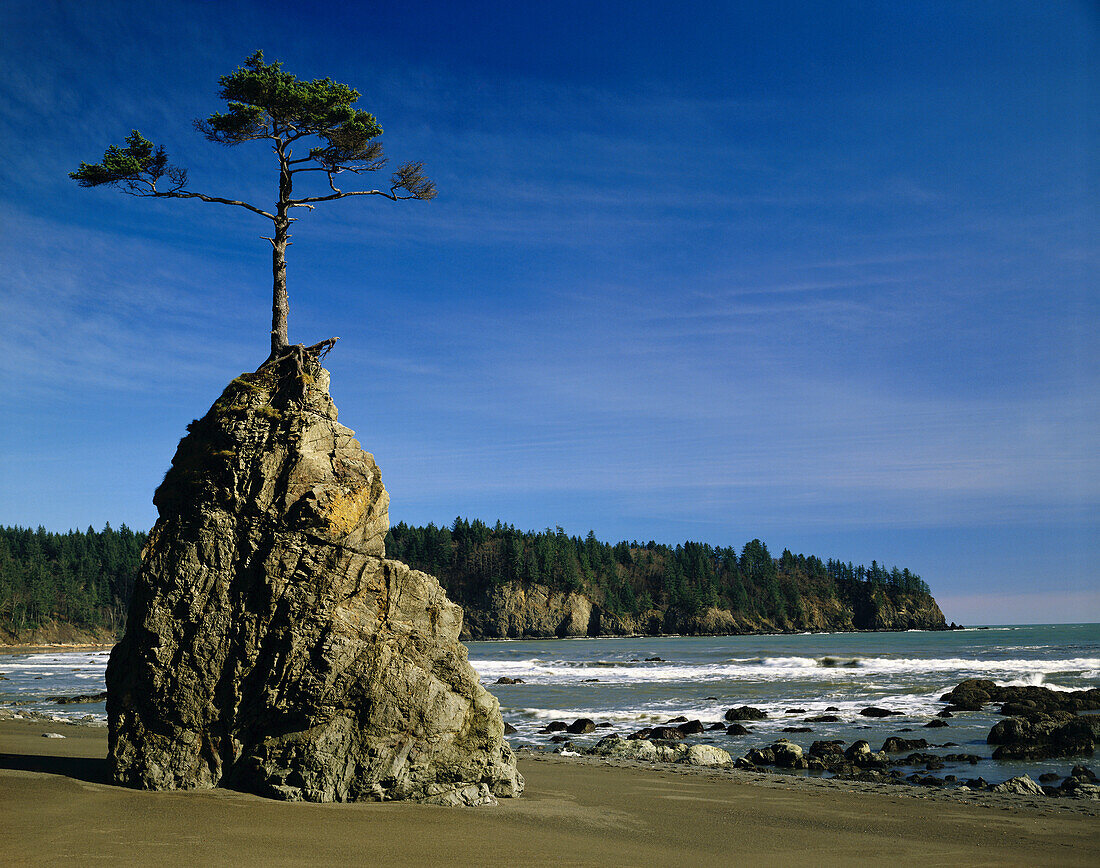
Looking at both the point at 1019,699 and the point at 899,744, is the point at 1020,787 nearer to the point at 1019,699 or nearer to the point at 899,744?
the point at 899,744

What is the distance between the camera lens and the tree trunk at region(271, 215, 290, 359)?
43.9 ft

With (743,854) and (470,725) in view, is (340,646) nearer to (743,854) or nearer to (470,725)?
(470,725)

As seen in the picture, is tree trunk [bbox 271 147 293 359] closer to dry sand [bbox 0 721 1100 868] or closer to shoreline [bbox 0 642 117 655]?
dry sand [bbox 0 721 1100 868]

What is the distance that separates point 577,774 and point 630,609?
138045mm

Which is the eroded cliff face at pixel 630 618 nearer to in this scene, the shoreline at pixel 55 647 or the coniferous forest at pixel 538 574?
the coniferous forest at pixel 538 574

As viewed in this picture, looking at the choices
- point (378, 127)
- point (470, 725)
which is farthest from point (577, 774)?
point (378, 127)

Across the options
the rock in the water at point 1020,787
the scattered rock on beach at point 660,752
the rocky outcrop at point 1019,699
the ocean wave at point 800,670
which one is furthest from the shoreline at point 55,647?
the rock in the water at point 1020,787

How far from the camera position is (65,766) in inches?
502

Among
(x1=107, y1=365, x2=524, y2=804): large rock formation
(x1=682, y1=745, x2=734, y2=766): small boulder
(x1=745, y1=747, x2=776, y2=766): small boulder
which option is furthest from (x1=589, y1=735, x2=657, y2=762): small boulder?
(x1=107, y1=365, x2=524, y2=804): large rock formation

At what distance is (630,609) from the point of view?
150 meters

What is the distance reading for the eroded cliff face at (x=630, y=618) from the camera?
458 feet

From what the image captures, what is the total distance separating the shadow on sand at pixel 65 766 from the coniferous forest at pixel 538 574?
101334 millimetres

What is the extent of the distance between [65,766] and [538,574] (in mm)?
132086

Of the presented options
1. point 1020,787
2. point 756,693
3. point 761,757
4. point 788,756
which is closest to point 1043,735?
point 1020,787
